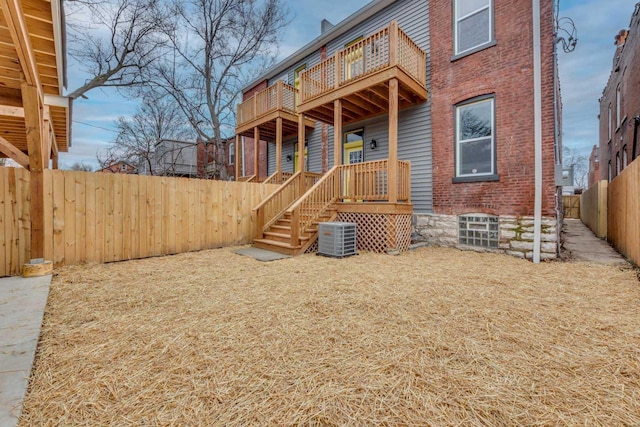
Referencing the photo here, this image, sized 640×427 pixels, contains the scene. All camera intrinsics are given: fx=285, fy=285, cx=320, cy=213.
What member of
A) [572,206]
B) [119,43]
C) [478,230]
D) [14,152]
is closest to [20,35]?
[14,152]

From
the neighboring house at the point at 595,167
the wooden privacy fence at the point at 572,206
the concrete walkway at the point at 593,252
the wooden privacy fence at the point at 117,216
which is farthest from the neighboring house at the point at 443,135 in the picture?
the neighboring house at the point at 595,167

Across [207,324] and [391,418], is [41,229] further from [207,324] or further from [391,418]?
[391,418]

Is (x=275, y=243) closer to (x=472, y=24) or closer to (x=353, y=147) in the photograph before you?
(x=353, y=147)

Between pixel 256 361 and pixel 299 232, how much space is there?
4.55 m

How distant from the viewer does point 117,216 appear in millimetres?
5578

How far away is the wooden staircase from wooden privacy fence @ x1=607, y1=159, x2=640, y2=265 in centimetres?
571

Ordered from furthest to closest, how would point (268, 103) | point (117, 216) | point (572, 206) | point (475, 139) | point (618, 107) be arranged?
point (572, 206), point (618, 107), point (268, 103), point (475, 139), point (117, 216)

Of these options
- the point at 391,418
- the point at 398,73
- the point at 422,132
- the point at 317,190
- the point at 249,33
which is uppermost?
the point at 249,33

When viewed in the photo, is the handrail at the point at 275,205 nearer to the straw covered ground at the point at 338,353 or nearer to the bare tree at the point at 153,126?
the straw covered ground at the point at 338,353

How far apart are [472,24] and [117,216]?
9098 mm

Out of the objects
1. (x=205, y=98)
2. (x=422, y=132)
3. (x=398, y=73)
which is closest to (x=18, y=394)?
(x=398, y=73)

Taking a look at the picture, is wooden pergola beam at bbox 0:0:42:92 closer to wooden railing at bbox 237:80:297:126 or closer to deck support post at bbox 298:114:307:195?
deck support post at bbox 298:114:307:195

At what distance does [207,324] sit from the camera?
2.64m

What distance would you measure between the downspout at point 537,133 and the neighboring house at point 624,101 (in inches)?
234
